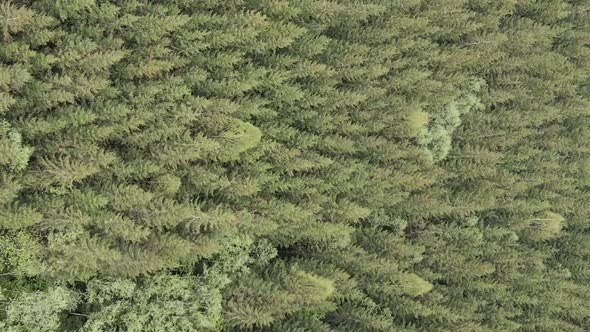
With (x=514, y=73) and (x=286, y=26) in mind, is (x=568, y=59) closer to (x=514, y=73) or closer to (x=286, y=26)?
(x=514, y=73)

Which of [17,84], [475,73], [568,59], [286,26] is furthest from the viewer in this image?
[568,59]

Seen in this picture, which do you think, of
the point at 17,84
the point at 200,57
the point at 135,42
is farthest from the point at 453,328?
the point at 17,84

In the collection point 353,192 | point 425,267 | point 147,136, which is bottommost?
point 425,267

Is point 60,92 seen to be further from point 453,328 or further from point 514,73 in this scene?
point 514,73

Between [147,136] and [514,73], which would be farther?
[514,73]

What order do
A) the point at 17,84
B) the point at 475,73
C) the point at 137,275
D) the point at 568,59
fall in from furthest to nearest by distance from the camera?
the point at 568,59
the point at 475,73
the point at 137,275
the point at 17,84

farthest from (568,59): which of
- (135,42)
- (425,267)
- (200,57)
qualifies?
(135,42)

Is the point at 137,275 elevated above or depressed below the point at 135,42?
below
